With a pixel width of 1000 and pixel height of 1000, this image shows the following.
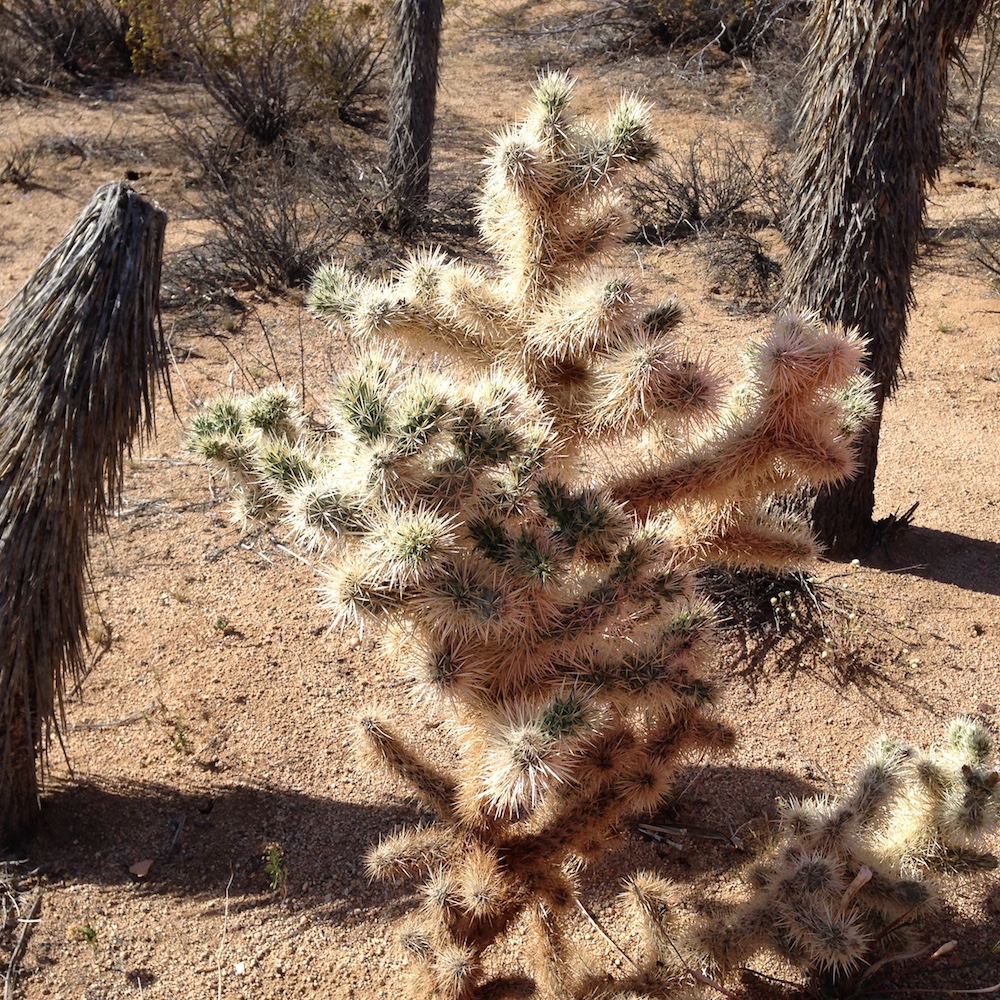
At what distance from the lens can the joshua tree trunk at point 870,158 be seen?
12.1 ft

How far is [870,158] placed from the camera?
3.88 m

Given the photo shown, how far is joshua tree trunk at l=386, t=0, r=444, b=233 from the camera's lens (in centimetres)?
799

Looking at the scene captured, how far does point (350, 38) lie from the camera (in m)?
10.9

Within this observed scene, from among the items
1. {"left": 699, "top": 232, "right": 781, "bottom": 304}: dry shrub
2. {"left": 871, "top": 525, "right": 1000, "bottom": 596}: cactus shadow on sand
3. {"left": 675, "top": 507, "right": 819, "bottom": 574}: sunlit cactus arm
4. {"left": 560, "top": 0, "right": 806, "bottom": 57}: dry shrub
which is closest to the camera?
{"left": 675, "top": 507, "right": 819, "bottom": 574}: sunlit cactus arm

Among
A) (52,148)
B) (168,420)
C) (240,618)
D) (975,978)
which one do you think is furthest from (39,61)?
(975,978)

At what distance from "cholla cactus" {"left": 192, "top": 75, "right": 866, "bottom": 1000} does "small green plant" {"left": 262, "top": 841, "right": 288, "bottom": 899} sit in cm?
48

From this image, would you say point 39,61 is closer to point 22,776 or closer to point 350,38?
point 350,38

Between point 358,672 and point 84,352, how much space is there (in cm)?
188

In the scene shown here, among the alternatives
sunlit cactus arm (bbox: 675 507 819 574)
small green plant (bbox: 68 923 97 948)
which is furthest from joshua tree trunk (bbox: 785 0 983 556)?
small green plant (bbox: 68 923 97 948)

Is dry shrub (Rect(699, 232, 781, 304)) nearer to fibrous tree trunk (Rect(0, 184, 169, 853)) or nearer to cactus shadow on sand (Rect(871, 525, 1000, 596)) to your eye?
cactus shadow on sand (Rect(871, 525, 1000, 596))

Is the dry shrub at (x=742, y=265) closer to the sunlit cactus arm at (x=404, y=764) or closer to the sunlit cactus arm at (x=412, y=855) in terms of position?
the sunlit cactus arm at (x=404, y=764)

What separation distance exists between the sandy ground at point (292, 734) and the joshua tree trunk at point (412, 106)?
247cm

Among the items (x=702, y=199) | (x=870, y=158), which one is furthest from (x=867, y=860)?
(x=702, y=199)

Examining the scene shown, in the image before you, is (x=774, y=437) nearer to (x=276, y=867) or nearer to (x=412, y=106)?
(x=276, y=867)
